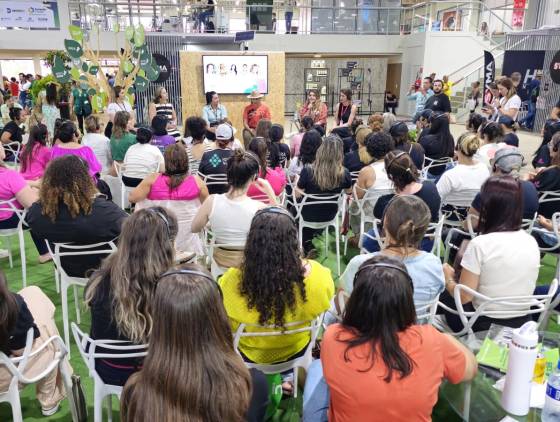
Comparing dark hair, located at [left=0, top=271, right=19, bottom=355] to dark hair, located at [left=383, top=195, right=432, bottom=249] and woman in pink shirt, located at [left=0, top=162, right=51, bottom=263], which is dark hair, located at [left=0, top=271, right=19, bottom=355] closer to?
dark hair, located at [left=383, top=195, right=432, bottom=249]

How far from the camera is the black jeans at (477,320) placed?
2439 millimetres

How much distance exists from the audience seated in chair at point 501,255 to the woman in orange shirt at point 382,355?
93 centimetres

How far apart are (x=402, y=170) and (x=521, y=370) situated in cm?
190

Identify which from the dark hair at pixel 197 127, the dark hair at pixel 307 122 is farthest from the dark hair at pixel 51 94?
the dark hair at pixel 307 122

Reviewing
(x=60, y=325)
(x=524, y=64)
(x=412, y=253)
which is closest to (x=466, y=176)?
(x=412, y=253)

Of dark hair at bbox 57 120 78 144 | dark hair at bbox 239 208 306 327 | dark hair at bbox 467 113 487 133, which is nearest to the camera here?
dark hair at bbox 239 208 306 327

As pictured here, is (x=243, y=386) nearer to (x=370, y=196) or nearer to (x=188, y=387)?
(x=188, y=387)

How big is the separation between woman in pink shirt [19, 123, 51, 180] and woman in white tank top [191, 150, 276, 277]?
2.30 meters

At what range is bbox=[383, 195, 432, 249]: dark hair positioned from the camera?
2273 millimetres

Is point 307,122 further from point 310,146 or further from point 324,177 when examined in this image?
point 324,177

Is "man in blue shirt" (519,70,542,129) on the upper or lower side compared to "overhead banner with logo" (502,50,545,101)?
lower

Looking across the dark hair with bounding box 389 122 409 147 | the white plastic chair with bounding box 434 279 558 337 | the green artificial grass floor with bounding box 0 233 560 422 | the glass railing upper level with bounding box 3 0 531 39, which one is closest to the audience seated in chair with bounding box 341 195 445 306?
the white plastic chair with bounding box 434 279 558 337

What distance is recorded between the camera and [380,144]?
162 inches

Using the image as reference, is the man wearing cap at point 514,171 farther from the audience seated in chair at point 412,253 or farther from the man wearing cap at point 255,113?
the man wearing cap at point 255,113
